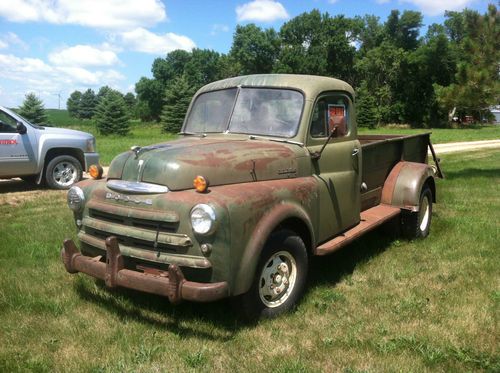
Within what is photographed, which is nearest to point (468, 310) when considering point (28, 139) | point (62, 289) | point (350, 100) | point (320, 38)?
point (350, 100)

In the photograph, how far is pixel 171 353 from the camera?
3.68m

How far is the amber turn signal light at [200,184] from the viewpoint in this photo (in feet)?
12.6

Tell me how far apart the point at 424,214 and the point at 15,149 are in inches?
299

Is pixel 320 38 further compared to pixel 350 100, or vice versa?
pixel 320 38

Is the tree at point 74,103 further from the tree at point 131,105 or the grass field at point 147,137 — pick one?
the grass field at point 147,137

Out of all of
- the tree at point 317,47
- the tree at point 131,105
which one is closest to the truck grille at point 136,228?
the tree at point 131,105

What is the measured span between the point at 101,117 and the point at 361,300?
1406 inches

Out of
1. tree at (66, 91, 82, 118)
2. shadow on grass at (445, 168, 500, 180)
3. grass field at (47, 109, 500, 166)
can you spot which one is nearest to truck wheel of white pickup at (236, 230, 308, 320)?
shadow on grass at (445, 168, 500, 180)

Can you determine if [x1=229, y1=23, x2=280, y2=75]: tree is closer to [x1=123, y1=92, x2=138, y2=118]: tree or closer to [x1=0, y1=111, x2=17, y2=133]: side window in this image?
[x1=123, y1=92, x2=138, y2=118]: tree

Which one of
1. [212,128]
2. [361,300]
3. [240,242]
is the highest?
[212,128]

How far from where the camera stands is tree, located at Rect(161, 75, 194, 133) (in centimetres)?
4234

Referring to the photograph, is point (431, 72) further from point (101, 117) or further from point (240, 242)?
point (240, 242)

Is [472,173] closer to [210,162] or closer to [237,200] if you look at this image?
[210,162]

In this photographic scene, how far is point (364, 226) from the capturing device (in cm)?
550
